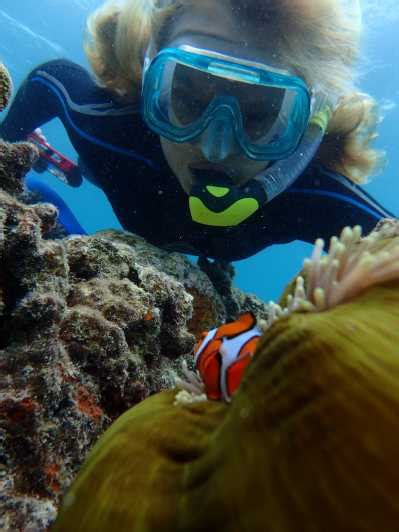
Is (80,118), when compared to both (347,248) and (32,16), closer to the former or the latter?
(347,248)

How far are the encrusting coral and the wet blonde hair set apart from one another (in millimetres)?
3132

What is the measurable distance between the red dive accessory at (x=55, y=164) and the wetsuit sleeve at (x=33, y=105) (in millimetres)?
675

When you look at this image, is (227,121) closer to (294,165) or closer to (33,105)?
(294,165)

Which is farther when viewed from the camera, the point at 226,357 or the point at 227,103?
the point at 227,103

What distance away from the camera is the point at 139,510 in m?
0.62

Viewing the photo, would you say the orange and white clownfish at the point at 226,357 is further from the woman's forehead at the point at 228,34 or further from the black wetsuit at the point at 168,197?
the woman's forehead at the point at 228,34

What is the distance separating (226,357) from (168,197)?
294cm

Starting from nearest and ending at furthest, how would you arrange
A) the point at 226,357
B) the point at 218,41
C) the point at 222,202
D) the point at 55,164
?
the point at 226,357
the point at 222,202
the point at 218,41
the point at 55,164

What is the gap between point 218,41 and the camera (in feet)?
10.4

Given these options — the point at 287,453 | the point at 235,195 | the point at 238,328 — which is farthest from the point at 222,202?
the point at 287,453

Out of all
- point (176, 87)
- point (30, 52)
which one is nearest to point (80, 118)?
point (176, 87)

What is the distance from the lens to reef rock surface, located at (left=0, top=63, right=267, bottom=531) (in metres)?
1.13

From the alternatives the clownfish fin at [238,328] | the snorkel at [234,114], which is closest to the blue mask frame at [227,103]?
the snorkel at [234,114]

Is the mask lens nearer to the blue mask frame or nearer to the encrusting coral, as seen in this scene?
the blue mask frame
